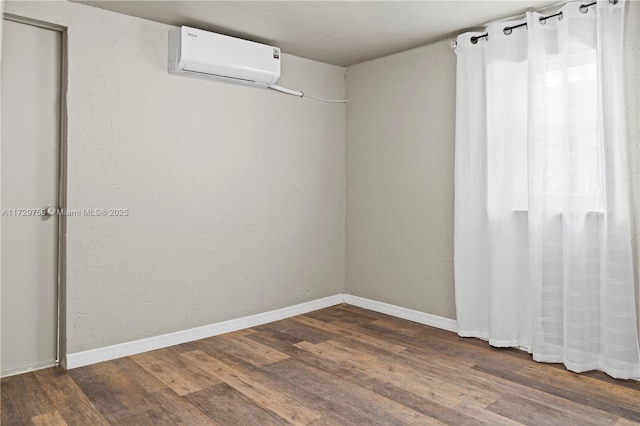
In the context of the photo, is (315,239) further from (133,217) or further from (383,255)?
(133,217)

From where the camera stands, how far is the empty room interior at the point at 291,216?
270 centimetres

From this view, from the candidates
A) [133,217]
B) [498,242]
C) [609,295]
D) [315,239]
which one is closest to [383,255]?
[315,239]

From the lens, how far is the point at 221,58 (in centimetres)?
338

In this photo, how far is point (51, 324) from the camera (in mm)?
3021

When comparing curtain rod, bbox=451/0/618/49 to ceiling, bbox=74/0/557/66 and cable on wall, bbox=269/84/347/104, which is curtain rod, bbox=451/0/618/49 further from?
cable on wall, bbox=269/84/347/104

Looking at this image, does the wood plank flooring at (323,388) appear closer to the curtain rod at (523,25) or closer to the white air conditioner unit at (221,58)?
the white air conditioner unit at (221,58)

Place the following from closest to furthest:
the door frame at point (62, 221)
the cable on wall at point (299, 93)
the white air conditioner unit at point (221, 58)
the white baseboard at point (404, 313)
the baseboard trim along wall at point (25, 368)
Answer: the baseboard trim along wall at point (25, 368) → the door frame at point (62, 221) → the white air conditioner unit at point (221, 58) → the white baseboard at point (404, 313) → the cable on wall at point (299, 93)

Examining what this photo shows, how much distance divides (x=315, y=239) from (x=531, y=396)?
231cm

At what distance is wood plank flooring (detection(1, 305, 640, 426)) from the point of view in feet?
7.68

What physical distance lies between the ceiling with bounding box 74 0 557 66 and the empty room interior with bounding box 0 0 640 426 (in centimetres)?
2

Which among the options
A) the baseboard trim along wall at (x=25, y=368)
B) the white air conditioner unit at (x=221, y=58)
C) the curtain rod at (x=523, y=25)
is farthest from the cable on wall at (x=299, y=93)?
the baseboard trim along wall at (x=25, y=368)

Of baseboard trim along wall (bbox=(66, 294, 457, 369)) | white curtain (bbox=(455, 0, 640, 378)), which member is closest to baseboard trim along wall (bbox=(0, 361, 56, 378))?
baseboard trim along wall (bbox=(66, 294, 457, 369))

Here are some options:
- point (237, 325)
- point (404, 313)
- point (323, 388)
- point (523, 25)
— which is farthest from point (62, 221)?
point (523, 25)

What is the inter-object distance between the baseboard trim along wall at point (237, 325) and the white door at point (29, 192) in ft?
0.84
